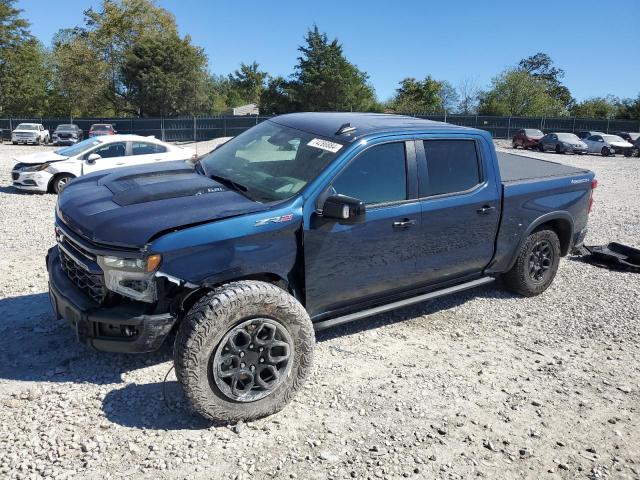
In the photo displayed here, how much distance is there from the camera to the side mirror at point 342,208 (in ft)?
12.0

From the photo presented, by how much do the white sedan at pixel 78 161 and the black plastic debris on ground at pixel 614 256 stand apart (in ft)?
28.8

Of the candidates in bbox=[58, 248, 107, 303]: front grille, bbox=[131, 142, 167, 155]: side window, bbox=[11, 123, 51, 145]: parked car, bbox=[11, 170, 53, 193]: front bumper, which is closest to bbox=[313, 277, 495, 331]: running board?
bbox=[58, 248, 107, 303]: front grille

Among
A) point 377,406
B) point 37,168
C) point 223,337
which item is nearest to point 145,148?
point 37,168

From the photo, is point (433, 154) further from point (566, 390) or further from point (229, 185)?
point (566, 390)

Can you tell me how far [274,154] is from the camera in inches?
175

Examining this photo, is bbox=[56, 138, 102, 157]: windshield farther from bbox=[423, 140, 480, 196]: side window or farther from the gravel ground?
bbox=[423, 140, 480, 196]: side window

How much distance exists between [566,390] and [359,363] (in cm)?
160

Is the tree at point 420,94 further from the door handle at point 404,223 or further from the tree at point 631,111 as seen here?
the door handle at point 404,223

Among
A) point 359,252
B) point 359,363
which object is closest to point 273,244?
point 359,252

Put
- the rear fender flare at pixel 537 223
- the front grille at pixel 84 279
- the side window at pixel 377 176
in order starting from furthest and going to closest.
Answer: the rear fender flare at pixel 537 223
the side window at pixel 377 176
the front grille at pixel 84 279

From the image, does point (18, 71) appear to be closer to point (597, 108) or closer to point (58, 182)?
point (58, 182)

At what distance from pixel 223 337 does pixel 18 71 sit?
5651cm

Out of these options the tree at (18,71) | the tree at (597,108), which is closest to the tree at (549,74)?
the tree at (597,108)

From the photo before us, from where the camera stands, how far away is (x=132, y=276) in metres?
3.31
